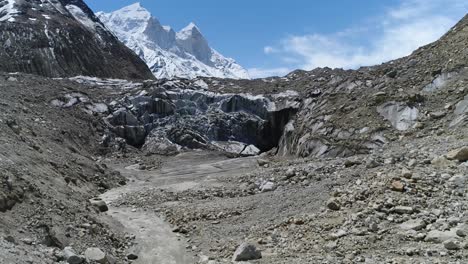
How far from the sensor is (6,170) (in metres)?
14.8

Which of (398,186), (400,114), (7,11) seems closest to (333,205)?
(398,186)

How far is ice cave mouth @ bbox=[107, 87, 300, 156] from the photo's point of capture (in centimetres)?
4653

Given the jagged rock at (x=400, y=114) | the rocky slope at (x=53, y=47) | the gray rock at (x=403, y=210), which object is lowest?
the gray rock at (x=403, y=210)

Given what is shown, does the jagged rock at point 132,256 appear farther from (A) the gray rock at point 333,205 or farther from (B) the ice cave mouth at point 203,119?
(B) the ice cave mouth at point 203,119

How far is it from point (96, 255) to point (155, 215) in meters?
6.52

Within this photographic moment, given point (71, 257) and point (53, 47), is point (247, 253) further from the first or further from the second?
point (53, 47)

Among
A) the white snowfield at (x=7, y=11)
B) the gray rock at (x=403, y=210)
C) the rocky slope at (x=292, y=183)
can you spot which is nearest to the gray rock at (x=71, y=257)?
the rocky slope at (x=292, y=183)

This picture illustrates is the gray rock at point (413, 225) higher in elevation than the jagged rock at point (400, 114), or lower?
lower

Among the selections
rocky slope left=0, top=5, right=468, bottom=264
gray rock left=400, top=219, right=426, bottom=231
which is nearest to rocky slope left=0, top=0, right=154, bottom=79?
rocky slope left=0, top=5, right=468, bottom=264

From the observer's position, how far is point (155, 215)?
60.5 feet

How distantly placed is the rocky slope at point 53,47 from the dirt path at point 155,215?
4466 centimetres

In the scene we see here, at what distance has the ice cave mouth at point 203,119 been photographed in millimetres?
46531

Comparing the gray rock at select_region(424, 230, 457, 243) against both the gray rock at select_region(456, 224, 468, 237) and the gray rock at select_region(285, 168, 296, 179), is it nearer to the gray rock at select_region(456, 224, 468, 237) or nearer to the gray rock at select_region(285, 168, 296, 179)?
the gray rock at select_region(456, 224, 468, 237)

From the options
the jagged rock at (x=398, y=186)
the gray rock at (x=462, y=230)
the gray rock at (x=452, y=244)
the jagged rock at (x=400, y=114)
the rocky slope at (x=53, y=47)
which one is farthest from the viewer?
the rocky slope at (x=53, y=47)
